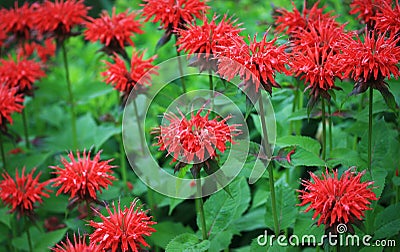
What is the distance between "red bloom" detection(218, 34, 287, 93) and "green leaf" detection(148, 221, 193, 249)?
32.9 inches

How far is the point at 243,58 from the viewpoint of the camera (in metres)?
1.51

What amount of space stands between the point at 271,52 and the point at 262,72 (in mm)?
78

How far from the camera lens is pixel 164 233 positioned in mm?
2145

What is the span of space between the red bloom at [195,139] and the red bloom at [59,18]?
37.2 inches

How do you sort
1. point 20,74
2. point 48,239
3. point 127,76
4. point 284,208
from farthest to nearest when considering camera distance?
point 20,74, point 48,239, point 127,76, point 284,208

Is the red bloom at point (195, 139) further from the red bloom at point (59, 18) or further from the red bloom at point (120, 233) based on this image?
the red bloom at point (59, 18)

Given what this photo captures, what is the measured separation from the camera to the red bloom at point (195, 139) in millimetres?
1475

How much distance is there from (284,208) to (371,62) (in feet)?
1.99

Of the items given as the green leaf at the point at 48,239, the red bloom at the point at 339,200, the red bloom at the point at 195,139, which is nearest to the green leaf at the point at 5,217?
the green leaf at the point at 48,239

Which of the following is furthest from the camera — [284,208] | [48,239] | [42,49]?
[42,49]

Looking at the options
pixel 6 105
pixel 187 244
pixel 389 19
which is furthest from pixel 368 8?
pixel 6 105

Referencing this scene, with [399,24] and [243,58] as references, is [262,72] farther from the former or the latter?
[399,24]

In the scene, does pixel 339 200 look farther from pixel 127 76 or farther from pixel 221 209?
pixel 127 76

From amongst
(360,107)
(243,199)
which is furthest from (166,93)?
(360,107)
